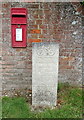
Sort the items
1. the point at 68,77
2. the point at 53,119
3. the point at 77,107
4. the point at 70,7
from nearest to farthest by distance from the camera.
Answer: the point at 53,119 < the point at 77,107 < the point at 70,7 < the point at 68,77

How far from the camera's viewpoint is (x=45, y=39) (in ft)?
12.1

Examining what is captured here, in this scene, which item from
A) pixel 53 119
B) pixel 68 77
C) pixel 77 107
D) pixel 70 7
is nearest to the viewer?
pixel 53 119

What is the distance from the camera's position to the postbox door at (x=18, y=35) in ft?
11.7

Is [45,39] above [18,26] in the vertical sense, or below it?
below

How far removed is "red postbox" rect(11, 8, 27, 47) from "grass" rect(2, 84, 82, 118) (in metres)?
1.32

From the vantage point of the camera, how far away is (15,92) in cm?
377

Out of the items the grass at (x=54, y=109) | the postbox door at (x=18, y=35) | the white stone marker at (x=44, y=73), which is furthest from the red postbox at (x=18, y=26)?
the grass at (x=54, y=109)

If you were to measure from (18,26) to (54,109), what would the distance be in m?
1.98

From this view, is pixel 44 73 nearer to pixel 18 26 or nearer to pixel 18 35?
pixel 18 35

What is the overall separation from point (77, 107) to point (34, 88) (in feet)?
3.13

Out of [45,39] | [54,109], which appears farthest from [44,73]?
[45,39]

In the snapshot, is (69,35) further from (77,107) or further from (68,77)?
(77,107)

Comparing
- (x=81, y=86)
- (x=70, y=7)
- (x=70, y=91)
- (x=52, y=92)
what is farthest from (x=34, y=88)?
(x=70, y=7)

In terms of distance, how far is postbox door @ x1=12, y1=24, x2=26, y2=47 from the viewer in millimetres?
3578
